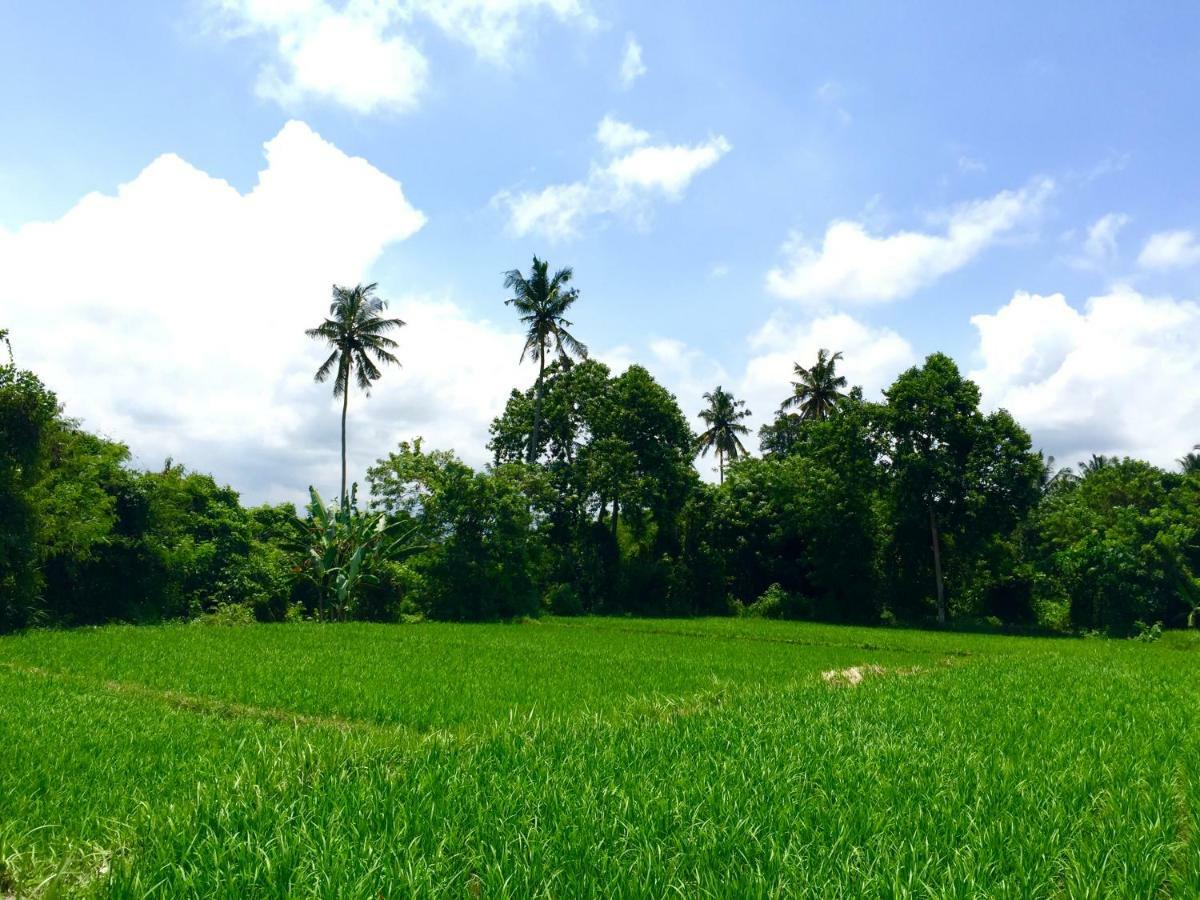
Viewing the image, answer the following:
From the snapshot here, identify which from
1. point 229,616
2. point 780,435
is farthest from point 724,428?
point 229,616

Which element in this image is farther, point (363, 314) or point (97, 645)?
point (363, 314)

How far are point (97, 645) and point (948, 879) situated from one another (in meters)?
16.6

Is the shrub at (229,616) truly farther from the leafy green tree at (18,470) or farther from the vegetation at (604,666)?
the leafy green tree at (18,470)

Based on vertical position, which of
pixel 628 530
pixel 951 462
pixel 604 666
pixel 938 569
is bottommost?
pixel 604 666

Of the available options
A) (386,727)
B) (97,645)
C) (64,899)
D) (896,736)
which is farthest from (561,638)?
(64,899)

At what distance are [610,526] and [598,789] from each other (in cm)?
3283

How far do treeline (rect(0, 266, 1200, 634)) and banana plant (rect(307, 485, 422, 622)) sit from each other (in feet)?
0.36

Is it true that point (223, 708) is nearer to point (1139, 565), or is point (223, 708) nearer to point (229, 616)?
point (229, 616)

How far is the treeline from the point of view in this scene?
22.0 metres

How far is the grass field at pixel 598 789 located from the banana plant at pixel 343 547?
14785mm

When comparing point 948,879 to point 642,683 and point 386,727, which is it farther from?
point 642,683

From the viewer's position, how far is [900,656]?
1770 cm

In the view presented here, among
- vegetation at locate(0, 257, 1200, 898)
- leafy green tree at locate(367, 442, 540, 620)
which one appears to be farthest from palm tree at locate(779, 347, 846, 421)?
leafy green tree at locate(367, 442, 540, 620)

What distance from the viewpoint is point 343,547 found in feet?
87.1
